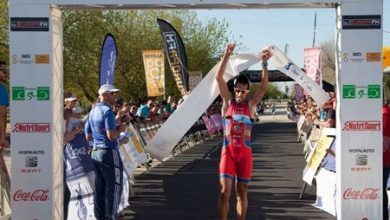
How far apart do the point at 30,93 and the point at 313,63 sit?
10997 mm

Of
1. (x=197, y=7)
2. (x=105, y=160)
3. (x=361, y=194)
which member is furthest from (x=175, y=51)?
(x=361, y=194)

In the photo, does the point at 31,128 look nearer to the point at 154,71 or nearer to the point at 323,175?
the point at 323,175

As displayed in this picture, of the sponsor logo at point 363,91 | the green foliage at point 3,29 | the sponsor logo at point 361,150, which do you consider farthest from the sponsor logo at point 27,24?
the green foliage at point 3,29

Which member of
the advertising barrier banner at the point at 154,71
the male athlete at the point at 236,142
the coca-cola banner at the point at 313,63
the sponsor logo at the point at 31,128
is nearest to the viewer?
the male athlete at the point at 236,142

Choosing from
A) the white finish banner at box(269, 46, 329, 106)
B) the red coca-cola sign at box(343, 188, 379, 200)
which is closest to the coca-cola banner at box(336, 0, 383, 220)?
the red coca-cola sign at box(343, 188, 379, 200)

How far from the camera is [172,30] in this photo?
2259 centimetres

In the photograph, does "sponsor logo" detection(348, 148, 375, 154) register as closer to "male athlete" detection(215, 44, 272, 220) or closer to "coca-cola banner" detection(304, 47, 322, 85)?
"male athlete" detection(215, 44, 272, 220)

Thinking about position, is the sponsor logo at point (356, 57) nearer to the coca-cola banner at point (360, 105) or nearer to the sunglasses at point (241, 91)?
the coca-cola banner at point (360, 105)

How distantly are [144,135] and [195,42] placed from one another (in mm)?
30213

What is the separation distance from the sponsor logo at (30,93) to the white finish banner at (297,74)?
12.0 ft

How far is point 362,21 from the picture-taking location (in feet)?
25.6

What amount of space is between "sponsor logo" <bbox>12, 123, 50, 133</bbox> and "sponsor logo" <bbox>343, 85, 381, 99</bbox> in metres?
3.83

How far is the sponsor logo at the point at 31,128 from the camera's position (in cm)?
801

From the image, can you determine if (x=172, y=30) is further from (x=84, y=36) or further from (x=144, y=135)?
(x=84, y=36)
